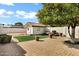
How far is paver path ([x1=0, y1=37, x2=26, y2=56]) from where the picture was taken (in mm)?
3506

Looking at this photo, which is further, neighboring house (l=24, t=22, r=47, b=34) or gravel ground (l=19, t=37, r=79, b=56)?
neighboring house (l=24, t=22, r=47, b=34)

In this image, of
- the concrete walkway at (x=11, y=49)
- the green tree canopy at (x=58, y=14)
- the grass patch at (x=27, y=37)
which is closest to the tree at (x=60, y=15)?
the green tree canopy at (x=58, y=14)

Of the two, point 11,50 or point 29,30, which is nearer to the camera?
point 11,50

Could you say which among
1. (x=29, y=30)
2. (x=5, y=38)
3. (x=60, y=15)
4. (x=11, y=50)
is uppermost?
(x=60, y=15)

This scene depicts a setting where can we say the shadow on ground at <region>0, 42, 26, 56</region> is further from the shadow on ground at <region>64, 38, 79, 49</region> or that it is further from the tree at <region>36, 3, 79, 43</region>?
the shadow on ground at <region>64, 38, 79, 49</region>

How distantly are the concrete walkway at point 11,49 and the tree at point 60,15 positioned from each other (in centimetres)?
51

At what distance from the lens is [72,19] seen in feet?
11.6

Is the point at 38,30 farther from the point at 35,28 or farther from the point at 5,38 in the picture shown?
the point at 5,38

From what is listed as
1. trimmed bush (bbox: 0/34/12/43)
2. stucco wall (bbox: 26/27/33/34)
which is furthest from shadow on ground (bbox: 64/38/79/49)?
trimmed bush (bbox: 0/34/12/43)

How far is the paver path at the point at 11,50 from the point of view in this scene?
3506 millimetres

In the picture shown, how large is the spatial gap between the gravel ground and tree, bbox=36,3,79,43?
169 millimetres

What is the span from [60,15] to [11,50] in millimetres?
Result: 872

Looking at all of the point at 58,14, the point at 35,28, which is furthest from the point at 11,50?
the point at 58,14

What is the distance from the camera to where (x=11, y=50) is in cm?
353
